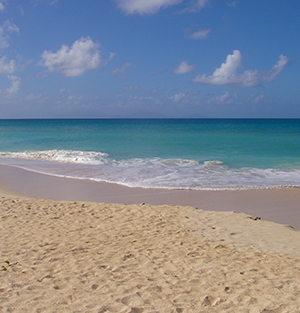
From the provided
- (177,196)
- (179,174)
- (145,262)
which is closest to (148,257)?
(145,262)

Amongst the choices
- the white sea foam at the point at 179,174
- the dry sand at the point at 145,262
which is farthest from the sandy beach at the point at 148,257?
the white sea foam at the point at 179,174

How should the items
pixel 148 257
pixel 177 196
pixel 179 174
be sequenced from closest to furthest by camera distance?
pixel 148 257 → pixel 177 196 → pixel 179 174

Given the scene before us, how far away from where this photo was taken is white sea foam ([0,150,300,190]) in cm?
1200

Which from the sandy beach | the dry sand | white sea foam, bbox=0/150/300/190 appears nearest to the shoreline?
the sandy beach

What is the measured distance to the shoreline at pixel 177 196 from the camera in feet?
29.0

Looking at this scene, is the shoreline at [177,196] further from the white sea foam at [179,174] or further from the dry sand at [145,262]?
the dry sand at [145,262]

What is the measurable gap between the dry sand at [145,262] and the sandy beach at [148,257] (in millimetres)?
15

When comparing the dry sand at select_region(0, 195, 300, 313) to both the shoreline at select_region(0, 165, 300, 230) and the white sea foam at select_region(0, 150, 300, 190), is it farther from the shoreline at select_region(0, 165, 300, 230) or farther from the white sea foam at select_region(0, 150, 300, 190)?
the white sea foam at select_region(0, 150, 300, 190)

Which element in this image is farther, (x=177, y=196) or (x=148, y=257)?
(x=177, y=196)

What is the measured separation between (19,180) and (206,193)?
8.06 metres

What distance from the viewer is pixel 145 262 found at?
5.12m

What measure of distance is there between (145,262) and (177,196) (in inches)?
210

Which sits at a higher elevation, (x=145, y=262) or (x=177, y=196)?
(x=145, y=262)

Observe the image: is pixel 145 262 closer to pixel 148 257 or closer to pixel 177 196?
pixel 148 257
